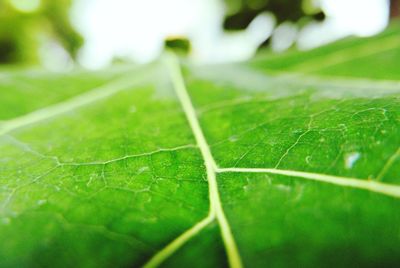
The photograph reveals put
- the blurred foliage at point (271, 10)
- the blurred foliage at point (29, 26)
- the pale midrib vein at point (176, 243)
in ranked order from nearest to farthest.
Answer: the pale midrib vein at point (176, 243) < the blurred foliage at point (271, 10) < the blurred foliage at point (29, 26)

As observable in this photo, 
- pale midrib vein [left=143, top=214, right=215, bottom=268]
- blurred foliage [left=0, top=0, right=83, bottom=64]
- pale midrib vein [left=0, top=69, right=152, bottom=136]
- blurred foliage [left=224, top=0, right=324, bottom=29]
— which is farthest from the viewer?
blurred foliage [left=0, top=0, right=83, bottom=64]

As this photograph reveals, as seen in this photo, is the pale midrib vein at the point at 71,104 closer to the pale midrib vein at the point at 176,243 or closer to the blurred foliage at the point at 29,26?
the pale midrib vein at the point at 176,243

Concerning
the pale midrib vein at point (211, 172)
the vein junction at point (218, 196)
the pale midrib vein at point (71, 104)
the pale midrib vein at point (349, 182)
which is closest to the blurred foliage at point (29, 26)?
the pale midrib vein at point (71, 104)

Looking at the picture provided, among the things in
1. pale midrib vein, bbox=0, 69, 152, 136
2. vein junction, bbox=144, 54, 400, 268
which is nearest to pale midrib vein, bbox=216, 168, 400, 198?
vein junction, bbox=144, 54, 400, 268

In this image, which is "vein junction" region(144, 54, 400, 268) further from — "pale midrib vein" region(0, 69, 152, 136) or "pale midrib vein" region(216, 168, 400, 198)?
"pale midrib vein" region(0, 69, 152, 136)

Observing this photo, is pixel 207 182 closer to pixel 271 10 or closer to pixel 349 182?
pixel 349 182

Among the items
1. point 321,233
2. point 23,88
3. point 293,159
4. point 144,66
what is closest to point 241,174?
point 293,159

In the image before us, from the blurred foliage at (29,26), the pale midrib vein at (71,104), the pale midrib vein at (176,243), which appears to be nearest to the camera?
the pale midrib vein at (176,243)

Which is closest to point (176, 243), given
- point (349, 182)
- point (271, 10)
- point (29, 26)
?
point (349, 182)
